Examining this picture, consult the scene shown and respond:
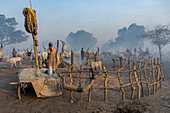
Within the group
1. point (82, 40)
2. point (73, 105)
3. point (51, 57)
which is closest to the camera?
point (73, 105)

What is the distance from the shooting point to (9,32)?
129ft

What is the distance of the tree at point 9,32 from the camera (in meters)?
38.3

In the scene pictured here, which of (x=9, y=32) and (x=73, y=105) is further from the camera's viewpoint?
(x=9, y=32)

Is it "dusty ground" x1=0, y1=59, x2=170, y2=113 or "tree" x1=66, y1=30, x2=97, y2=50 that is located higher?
"tree" x1=66, y1=30, x2=97, y2=50

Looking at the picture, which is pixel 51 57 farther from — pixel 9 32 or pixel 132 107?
pixel 9 32

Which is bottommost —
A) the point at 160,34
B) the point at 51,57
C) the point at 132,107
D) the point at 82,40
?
the point at 132,107

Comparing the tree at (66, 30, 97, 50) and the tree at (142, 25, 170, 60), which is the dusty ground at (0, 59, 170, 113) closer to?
the tree at (142, 25, 170, 60)

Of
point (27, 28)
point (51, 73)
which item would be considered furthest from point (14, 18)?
point (51, 73)

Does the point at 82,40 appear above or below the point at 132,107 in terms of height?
above

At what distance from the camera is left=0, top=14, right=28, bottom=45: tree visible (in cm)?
3828

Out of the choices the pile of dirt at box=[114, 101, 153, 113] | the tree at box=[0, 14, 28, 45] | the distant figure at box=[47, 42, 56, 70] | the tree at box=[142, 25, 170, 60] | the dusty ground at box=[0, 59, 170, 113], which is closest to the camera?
the dusty ground at box=[0, 59, 170, 113]

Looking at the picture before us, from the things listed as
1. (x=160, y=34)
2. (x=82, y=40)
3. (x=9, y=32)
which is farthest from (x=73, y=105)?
(x=82, y=40)

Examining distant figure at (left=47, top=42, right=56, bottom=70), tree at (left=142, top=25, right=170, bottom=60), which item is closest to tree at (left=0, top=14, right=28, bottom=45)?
distant figure at (left=47, top=42, right=56, bottom=70)

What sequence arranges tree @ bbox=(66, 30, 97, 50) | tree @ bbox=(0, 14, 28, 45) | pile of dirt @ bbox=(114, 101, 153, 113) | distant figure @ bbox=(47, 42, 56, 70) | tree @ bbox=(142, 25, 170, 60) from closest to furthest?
pile of dirt @ bbox=(114, 101, 153, 113)
distant figure @ bbox=(47, 42, 56, 70)
tree @ bbox=(142, 25, 170, 60)
tree @ bbox=(0, 14, 28, 45)
tree @ bbox=(66, 30, 97, 50)
